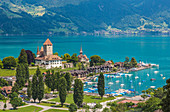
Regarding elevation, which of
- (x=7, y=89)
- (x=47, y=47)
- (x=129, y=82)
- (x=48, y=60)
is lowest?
(x=7, y=89)

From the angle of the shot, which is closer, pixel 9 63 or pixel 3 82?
pixel 3 82

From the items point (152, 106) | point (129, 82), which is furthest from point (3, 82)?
point (152, 106)

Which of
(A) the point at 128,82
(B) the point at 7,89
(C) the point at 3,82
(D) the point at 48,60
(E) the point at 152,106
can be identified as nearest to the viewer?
(E) the point at 152,106

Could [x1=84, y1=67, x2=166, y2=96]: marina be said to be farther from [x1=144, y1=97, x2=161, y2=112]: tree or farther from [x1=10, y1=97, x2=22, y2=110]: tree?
[x1=144, y1=97, x2=161, y2=112]: tree

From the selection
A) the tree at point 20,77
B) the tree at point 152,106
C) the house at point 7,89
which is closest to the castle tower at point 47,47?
the tree at point 20,77

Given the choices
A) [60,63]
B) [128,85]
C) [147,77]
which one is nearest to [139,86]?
[128,85]

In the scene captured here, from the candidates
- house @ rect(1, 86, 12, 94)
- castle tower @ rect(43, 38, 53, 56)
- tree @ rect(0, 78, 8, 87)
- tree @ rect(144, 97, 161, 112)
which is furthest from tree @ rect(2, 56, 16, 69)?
tree @ rect(144, 97, 161, 112)

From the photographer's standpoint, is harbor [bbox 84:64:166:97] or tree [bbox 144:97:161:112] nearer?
tree [bbox 144:97:161:112]

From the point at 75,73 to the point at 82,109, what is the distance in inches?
1953

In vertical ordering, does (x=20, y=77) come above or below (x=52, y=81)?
above

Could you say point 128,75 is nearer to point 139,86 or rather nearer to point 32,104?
point 139,86

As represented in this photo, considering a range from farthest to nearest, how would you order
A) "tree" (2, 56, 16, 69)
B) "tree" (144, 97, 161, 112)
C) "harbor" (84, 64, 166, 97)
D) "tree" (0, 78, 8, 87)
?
1. "tree" (2, 56, 16, 69)
2. "harbor" (84, 64, 166, 97)
3. "tree" (0, 78, 8, 87)
4. "tree" (144, 97, 161, 112)

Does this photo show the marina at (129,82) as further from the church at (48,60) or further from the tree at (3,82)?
the tree at (3,82)

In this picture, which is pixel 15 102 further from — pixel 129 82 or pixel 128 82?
pixel 129 82
